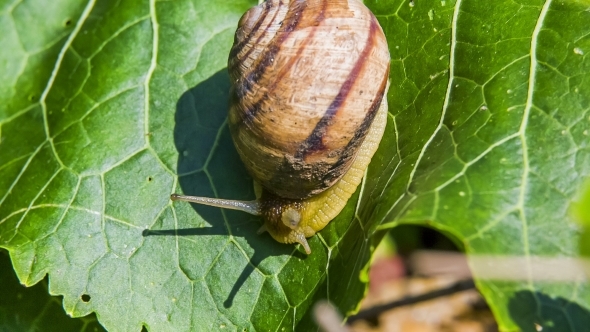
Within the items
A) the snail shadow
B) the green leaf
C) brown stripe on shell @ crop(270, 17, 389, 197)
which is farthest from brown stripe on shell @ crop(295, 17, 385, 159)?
the green leaf

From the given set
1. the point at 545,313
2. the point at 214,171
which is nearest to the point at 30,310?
the point at 214,171

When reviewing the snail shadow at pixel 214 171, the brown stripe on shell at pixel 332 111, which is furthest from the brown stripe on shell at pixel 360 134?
the snail shadow at pixel 214 171

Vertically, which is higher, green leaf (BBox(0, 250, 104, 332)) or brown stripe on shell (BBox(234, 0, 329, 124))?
brown stripe on shell (BBox(234, 0, 329, 124))

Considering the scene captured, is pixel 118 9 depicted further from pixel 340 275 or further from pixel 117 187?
pixel 340 275

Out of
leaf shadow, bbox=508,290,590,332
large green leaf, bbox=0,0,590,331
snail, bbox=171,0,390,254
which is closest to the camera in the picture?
leaf shadow, bbox=508,290,590,332

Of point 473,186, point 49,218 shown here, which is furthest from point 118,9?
point 473,186

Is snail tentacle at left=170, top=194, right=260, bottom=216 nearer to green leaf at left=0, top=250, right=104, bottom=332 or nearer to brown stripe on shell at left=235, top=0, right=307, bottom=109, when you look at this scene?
brown stripe on shell at left=235, top=0, right=307, bottom=109
